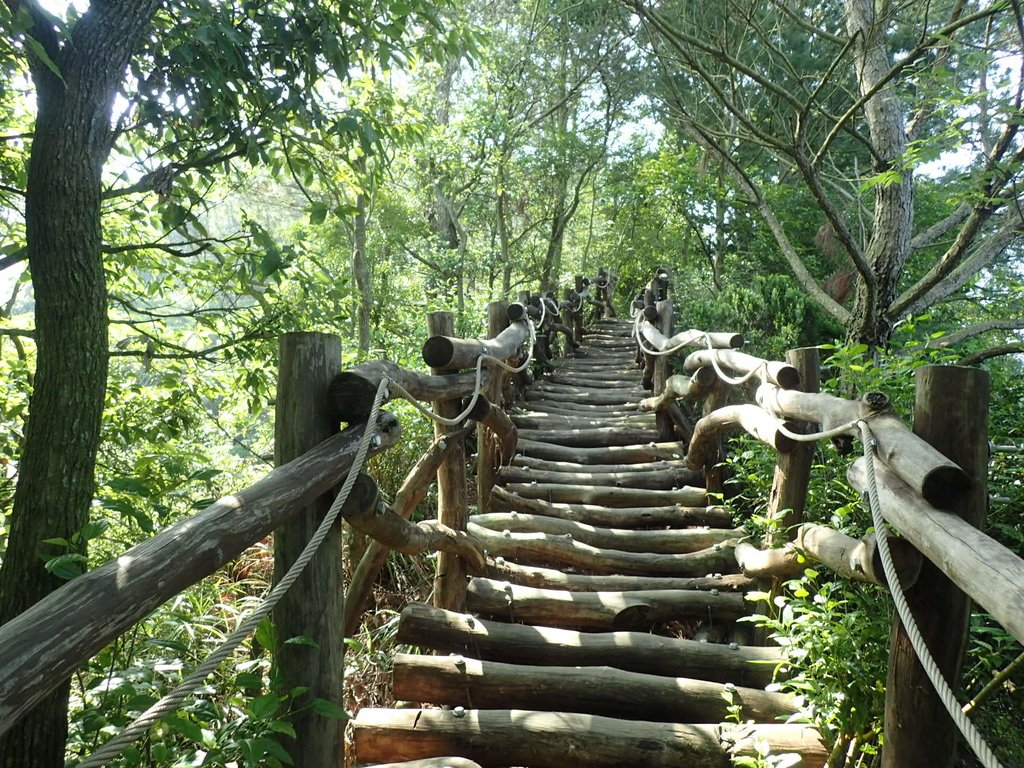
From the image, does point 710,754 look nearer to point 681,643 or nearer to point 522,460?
point 681,643

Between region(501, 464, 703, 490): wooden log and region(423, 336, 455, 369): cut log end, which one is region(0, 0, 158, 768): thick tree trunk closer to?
region(423, 336, 455, 369): cut log end

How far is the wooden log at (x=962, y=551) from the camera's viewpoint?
1.16 meters

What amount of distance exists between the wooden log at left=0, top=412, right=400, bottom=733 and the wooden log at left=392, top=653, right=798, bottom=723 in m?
1.39

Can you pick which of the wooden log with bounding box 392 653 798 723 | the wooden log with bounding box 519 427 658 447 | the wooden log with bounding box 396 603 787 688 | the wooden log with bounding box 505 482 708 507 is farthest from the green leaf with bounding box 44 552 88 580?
the wooden log with bounding box 519 427 658 447

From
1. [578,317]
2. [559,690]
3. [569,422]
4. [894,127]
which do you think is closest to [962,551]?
[559,690]

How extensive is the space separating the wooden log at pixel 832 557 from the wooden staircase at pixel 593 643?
→ 357mm

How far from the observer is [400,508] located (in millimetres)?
3402

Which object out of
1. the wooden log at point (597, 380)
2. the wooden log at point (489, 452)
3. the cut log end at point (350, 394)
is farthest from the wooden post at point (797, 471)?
the wooden log at point (597, 380)

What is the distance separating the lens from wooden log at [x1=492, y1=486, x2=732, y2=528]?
454cm

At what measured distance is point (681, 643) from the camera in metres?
3.08

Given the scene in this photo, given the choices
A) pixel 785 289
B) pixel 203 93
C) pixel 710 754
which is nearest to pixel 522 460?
pixel 710 754

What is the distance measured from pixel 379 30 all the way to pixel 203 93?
95cm

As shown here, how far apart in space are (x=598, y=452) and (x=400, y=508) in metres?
2.92

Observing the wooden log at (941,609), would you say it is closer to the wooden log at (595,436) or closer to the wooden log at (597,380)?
the wooden log at (595,436)
